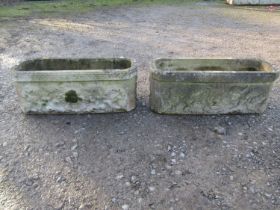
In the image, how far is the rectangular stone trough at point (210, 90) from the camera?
3066 millimetres

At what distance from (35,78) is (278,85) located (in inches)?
116

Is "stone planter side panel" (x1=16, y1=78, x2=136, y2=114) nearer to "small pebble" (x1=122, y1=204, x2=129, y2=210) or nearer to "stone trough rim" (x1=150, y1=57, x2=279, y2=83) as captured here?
"stone trough rim" (x1=150, y1=57, x2=279, y2=83)

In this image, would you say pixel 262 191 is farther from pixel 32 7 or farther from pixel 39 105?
pixel 32 7

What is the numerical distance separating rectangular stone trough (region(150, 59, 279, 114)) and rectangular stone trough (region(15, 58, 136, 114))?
0.30 m

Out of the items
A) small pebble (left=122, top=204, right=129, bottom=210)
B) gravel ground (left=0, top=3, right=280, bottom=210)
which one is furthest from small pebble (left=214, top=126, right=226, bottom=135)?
small pebble (left=122, top=204, right=129, bottom=210)

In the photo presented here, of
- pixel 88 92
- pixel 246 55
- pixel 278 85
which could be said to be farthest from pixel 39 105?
pixel 246 55

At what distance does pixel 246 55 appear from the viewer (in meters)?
5.32

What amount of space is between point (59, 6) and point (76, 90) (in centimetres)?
693

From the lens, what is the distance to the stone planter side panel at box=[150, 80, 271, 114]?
3.14m

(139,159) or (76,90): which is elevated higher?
(76,90)

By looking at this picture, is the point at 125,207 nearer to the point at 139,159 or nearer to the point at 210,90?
the point at 139,159

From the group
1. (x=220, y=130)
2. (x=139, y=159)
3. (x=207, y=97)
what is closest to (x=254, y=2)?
(x=207, y=97)

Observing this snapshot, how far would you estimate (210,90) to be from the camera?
124 inches

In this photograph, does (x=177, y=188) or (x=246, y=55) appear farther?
(x=246, y=55)
